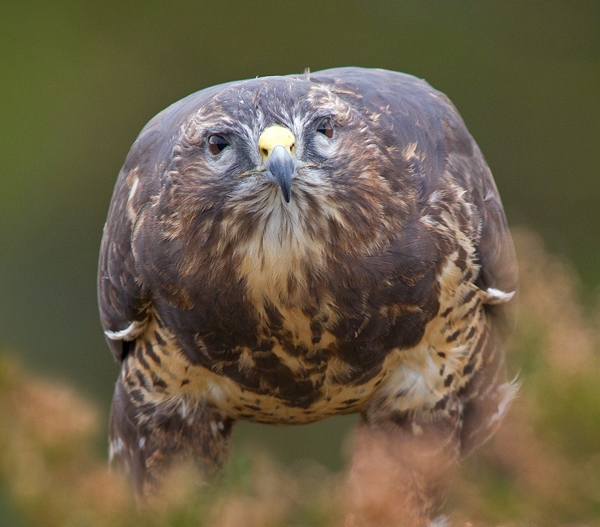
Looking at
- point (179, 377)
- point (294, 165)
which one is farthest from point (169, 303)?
point (294, 165)

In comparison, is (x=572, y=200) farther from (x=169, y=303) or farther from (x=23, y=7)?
(x=169, y=303)

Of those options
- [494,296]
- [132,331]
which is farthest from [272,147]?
[494,296]

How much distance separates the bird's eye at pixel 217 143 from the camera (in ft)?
9.11

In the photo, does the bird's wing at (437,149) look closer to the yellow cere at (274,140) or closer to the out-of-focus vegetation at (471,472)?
the yellow cere at (274,140)

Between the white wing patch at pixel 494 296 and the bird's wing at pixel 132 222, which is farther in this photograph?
the white wing patch at pixel 494 296

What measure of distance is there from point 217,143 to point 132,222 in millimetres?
649

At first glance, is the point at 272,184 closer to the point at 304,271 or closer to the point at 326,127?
the point at 326,127

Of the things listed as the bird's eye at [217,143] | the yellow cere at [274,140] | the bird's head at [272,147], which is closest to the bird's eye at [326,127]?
the bird's head at [272,147]

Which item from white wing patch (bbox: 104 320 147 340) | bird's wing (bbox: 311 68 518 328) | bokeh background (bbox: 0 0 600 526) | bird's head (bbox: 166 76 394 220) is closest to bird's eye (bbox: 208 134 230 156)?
bird's head (bbox: 166 76 394 220)

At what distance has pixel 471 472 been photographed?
173 centimetres

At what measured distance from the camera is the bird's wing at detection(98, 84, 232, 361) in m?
3.22

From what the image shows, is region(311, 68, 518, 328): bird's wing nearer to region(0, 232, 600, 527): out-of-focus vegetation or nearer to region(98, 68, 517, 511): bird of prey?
region(98, 68, 517, 511): bird of prey

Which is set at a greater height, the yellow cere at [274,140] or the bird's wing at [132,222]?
the yellow cere at [274,140]

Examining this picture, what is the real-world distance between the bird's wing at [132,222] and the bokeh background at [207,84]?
3851mm
